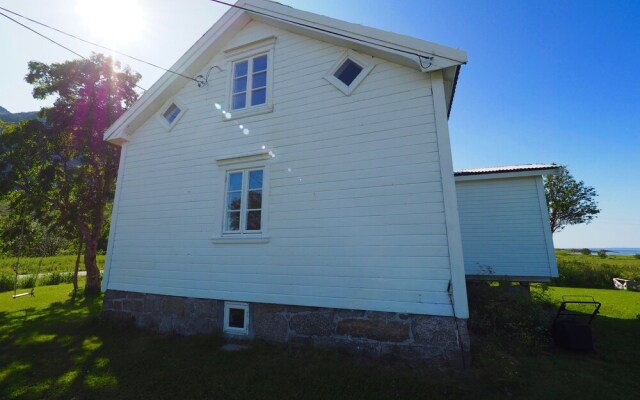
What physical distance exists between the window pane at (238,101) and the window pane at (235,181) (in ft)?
6.12

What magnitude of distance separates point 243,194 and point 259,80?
3.13 m

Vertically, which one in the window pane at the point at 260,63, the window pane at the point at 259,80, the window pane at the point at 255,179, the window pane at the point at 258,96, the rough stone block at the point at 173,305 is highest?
the window pane at the point at 260,63

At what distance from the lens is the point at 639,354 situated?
18.2 feet

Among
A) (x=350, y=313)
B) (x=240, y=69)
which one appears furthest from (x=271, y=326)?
(x=240, y=69)

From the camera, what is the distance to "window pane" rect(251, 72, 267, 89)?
24.3 feet

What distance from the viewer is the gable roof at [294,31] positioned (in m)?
5.46

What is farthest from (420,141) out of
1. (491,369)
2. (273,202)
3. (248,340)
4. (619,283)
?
(619,283)

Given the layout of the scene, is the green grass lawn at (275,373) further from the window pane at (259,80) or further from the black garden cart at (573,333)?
the window pane at (259,80)

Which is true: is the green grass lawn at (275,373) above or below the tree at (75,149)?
below

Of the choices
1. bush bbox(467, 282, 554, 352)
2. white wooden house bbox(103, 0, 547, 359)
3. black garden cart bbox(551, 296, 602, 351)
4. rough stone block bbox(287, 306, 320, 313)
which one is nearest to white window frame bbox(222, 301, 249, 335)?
white wooden house bbox(103, 0, 547, 359)

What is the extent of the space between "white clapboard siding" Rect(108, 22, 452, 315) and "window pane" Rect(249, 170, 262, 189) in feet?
1.35

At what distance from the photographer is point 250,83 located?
7473 mm

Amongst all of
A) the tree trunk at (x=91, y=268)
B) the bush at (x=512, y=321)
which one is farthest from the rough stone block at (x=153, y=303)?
the tree trunk at (x=91, y=268)

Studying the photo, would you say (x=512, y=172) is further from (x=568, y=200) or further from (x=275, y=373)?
(x=568, y=200)
